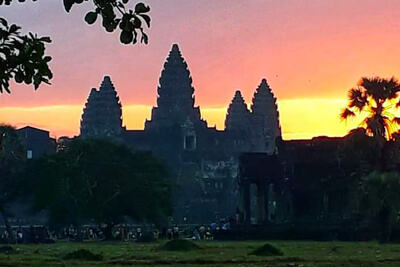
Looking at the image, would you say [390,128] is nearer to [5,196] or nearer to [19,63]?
[5,196]

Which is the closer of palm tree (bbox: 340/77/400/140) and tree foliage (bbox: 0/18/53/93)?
tree foliage (bbox: 0/18/53/93)

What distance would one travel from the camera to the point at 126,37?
649cm

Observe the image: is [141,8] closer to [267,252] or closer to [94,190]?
[267,252]

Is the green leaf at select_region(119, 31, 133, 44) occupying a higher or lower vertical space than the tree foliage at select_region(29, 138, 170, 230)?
lower

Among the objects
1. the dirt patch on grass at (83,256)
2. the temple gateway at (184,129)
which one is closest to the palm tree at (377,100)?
the dirt patch on grass at (83,256)

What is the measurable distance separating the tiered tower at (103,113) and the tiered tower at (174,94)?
4466 millimetres

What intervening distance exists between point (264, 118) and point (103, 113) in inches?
882

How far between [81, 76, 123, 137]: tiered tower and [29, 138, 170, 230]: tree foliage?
8736 centimetres

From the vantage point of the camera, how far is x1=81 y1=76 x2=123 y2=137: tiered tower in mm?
149125

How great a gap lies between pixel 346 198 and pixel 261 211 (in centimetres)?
872

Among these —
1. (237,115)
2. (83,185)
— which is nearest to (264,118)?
(237,115)

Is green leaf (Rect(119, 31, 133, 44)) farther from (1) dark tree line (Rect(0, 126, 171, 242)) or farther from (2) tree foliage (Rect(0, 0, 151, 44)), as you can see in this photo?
(1) dark tree line (Rect(0, 126, 171, 242))

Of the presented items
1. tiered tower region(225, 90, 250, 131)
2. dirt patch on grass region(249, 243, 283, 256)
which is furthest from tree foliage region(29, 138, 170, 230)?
tiered tower region(225, 90, 250, 131)

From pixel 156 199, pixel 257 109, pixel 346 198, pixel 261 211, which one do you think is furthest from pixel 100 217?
pixel 257 109
